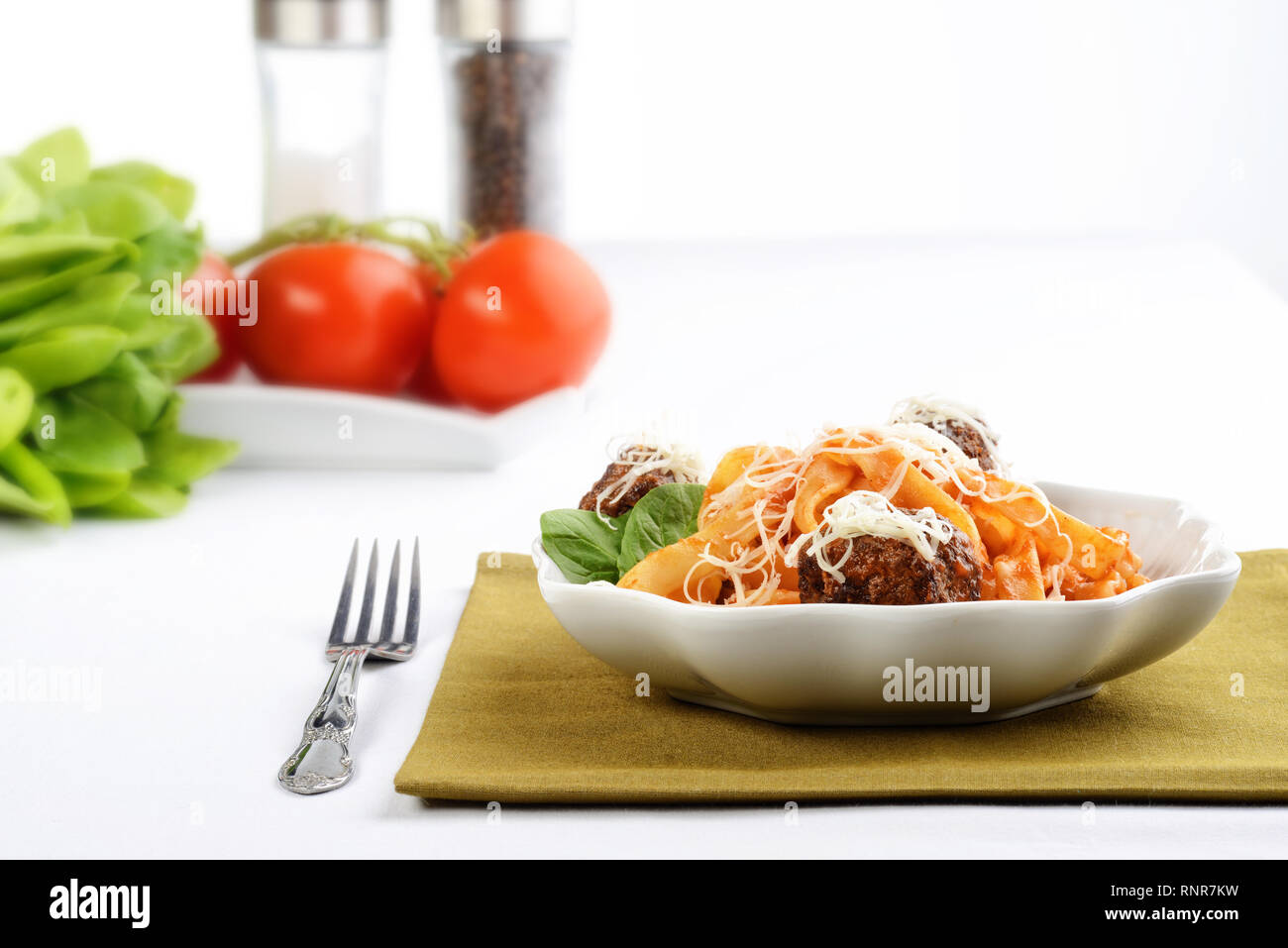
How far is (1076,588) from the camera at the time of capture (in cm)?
98

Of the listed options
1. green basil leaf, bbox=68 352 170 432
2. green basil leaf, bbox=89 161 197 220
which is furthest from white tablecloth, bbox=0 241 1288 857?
green basil leaf, bbox=89 161 197 220

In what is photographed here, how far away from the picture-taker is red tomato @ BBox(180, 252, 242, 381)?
1.80 meters

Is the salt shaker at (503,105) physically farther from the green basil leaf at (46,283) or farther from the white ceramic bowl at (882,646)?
the white ceramic bowl at (882,646)

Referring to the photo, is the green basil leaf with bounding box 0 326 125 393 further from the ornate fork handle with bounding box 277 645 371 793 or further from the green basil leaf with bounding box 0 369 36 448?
the ornate fork handle with bounding box 277 645 371 793

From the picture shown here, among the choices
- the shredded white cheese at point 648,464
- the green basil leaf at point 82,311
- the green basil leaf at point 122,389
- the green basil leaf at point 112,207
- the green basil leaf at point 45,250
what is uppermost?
the green basil leaf at point 112,207

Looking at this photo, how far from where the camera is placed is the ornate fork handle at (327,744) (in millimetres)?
880

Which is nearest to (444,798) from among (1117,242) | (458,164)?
(458,164)

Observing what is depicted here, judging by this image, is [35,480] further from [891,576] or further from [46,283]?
[891,576]

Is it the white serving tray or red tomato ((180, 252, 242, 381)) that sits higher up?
red tomato ((180, 252, 242, 381))

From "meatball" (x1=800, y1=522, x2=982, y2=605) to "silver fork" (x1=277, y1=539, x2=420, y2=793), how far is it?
31cm

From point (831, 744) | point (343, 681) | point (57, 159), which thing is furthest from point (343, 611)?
point (57, 159)

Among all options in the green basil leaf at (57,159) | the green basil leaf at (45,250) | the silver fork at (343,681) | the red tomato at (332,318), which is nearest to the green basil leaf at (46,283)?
the green basil leaf at (45,250)

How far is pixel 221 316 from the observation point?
1855 mm

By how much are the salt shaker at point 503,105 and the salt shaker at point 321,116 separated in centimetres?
13
